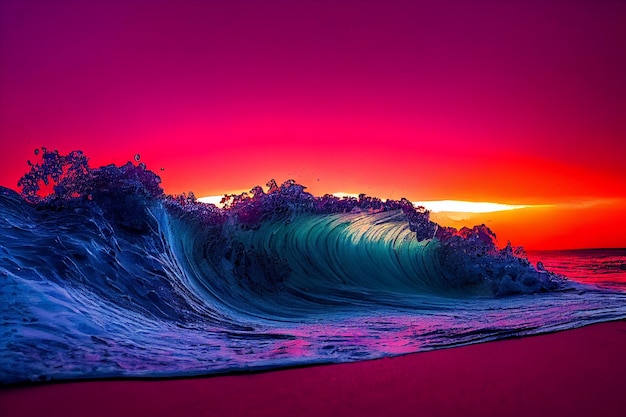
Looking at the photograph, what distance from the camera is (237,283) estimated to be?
651 centimetres

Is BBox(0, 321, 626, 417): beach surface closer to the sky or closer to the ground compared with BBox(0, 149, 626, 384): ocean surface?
closer to the ground

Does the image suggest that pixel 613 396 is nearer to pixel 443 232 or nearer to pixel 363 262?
pixel 363 262

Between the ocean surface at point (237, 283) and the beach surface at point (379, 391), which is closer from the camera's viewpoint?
the beach surface at point (379, 391)

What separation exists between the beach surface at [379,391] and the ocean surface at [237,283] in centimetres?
20

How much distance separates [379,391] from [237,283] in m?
4.06

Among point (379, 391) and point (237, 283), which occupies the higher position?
point (237, 283)

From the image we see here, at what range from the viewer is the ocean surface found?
11.2 feet

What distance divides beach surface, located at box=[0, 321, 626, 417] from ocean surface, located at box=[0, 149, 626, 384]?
200mm

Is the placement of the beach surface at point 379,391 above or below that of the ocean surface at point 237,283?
below

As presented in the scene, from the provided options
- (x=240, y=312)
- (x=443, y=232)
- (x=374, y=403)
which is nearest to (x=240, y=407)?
(x=374, y=403)

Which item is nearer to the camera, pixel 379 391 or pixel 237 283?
pixel 379 391

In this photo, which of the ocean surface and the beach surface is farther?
the ocean surface

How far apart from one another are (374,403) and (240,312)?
3383 millimetres

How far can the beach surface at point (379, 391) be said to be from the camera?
2.41 meters
